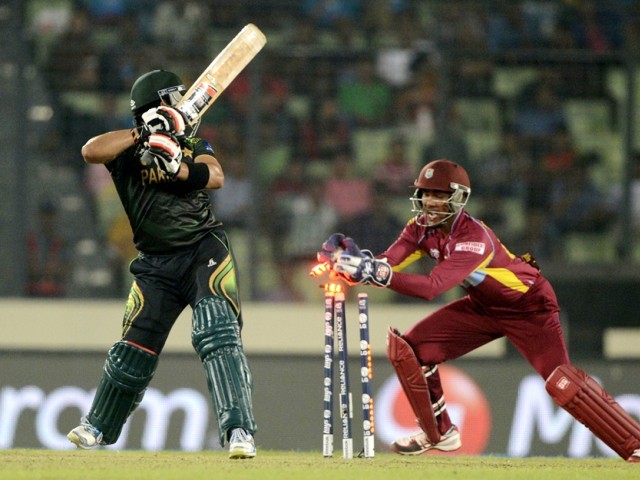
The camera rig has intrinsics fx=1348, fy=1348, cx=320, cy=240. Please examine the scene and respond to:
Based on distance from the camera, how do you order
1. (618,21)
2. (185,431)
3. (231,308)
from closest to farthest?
(231,308) → (185,431) → (618,21)

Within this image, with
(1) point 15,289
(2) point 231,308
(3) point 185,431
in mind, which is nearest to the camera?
(2) point 231,308

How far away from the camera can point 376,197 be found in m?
10.9

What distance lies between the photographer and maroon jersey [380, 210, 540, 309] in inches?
260

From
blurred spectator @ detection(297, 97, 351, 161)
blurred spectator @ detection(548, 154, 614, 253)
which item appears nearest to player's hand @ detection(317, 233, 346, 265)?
blurred spectator @ detection(297, 97, 351, 161)

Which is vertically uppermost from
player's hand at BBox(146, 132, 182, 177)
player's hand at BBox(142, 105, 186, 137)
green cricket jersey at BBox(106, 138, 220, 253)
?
player's hand at BBox(142, 105, 186, 137)

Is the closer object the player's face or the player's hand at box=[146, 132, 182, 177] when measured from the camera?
the player's hand at box=[146, 132, 182, 177]

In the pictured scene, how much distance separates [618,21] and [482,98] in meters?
1.44

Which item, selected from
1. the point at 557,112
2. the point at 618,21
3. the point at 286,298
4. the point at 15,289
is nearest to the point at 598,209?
the point at 557,112

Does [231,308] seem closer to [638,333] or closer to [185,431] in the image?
[185,431]

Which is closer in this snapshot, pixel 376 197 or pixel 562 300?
pixel 562 300

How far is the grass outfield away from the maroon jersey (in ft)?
2.82

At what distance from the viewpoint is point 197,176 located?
246 inches

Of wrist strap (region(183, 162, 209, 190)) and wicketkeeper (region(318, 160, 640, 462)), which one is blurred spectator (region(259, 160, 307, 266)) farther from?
wrist strap (region(183, 162, 209, 190))

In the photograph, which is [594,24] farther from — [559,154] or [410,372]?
[410,372]
